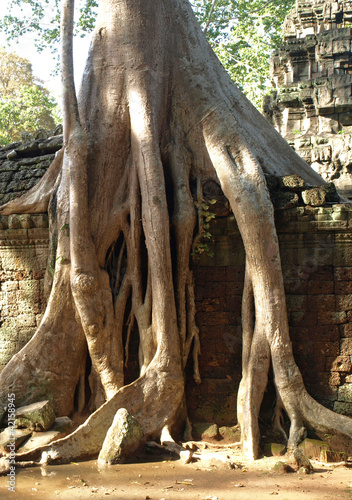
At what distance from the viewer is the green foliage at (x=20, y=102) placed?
20.0 meters

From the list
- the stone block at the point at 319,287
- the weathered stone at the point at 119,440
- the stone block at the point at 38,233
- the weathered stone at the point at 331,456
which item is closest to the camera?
the weathered stone at the point at 119,440

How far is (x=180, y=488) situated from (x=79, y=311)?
5.37 ft

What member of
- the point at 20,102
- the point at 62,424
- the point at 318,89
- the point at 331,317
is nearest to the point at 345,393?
the point at 331,317

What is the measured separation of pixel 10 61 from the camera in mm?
23469

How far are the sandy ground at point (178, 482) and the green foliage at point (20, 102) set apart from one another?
17.6 meters

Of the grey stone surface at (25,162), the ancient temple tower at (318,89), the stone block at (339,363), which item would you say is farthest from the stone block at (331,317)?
the ancient temple tower at (318,89)

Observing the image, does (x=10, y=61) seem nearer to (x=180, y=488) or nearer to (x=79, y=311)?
(x=79, y=311)

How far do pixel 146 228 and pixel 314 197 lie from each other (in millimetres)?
1408

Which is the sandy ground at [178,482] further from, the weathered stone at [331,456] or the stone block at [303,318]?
the stone block at [303,318]

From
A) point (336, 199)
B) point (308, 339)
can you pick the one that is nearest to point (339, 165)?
point (336, 199)

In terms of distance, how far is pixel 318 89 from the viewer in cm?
929

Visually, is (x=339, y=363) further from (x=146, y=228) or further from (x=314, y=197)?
(x=146, y=228)

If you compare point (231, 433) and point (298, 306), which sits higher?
point (298, 306)

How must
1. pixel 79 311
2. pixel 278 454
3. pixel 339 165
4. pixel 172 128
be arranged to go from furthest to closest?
pixel 339 165
pixel 172 128
pixel 79 311
pixel 278 454
